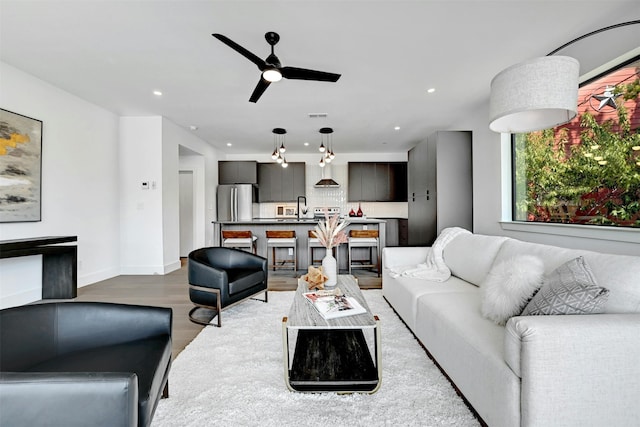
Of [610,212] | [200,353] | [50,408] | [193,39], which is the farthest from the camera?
[193,39]

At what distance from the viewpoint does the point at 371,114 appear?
15.4ft

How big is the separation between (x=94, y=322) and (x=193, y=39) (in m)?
2.41

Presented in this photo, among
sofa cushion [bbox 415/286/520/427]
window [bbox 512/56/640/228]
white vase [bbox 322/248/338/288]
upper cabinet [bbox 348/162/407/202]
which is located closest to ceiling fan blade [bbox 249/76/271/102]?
white vase [bbox 322/248/338/288]

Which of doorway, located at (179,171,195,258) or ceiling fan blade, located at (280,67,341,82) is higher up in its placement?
ceiling fan blade, located at (280,67,341,82)

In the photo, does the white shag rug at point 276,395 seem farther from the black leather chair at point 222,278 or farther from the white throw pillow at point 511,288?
the white throw pillow at point 511,288

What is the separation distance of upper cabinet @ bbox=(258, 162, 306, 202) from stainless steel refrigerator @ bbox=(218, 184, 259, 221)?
0.58 m

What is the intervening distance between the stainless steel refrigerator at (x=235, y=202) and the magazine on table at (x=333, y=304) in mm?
4974

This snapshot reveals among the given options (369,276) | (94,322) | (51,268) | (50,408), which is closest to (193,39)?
(94,322)

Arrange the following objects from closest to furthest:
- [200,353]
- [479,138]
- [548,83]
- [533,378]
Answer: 1. [533,378]
2. [548,83]
3. [200,353]
4. [479,138]

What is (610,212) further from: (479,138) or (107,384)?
(107,384)

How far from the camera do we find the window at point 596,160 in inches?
91.4

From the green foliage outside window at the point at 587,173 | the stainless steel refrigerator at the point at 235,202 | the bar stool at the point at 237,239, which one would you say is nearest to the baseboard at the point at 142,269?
the bar stool at the point at 237,239

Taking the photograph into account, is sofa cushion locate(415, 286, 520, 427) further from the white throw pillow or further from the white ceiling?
the white ceiling

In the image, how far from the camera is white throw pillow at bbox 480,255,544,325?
158 cm
